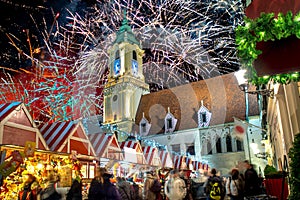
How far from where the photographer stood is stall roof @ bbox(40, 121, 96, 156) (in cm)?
1059

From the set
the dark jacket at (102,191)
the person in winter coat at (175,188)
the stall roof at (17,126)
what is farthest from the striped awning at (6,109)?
the person in winter coat at (175,188)

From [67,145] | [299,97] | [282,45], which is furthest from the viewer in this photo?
[67,145]

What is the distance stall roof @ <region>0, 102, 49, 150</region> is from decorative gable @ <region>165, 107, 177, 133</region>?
25.3 meters

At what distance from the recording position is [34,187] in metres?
7.74

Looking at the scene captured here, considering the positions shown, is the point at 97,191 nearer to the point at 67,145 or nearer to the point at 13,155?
the point at 13,155

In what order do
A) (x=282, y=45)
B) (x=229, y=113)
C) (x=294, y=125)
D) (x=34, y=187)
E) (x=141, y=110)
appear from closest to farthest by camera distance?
1. (x=282, y=45)
2. (x=294, y=125)
3. (x=34, y=187)
4. (x=229, y=113)
5. (x=141, y=110)

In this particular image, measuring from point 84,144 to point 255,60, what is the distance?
974cm

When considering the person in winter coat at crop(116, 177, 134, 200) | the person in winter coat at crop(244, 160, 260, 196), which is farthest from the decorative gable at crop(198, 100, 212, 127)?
the person in winter coat at crop(116, 177, 134, 200)

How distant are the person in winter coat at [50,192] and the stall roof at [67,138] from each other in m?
3.05

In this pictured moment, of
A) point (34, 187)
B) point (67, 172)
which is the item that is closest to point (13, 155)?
point (34, 187)

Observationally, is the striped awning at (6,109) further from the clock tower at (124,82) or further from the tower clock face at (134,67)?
the tower clock face at (134,67)

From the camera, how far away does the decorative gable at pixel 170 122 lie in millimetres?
34625

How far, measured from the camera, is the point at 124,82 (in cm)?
3853

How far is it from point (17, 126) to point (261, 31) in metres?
8.15
